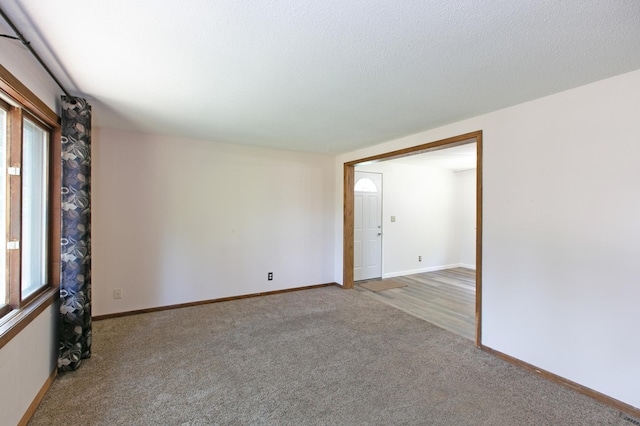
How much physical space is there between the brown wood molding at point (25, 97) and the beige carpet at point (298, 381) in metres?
2.00

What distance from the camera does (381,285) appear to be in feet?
16.9

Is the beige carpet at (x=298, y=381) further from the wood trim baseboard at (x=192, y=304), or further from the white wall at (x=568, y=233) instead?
the white wall at (x=568, y=233)

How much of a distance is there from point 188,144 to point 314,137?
175 centimetres

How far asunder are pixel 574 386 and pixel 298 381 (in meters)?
2.11

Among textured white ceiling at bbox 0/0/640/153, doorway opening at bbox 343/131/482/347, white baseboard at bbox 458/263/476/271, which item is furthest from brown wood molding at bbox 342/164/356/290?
white baseboard at bbox 458/263/476/271

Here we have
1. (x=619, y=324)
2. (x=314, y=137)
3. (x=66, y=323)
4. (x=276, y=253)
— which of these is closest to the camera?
(x=619, y=324)

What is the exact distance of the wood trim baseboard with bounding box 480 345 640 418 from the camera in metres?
1.97

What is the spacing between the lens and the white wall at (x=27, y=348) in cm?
159

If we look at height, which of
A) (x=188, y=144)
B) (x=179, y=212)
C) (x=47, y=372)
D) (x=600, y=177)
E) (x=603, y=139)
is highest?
(x=188, y=144)

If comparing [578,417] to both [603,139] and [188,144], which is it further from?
[188,144]

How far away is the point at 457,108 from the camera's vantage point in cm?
267

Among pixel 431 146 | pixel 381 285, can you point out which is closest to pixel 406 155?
pixel 431 146

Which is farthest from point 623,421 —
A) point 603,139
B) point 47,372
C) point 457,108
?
point 47,372

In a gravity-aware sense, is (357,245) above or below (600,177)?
below
